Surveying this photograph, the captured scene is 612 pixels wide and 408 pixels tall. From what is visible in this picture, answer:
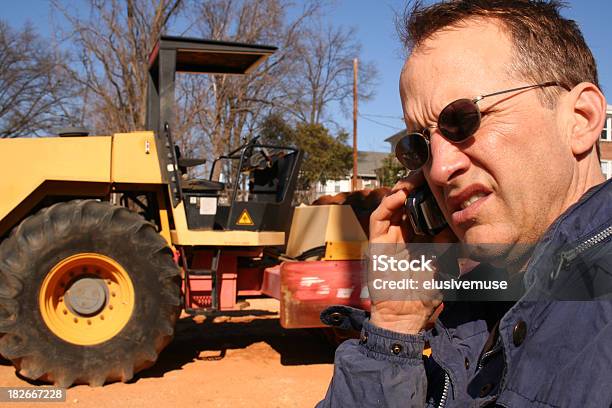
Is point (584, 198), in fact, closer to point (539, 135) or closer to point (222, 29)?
point (539, 135)

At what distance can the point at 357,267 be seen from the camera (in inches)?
221

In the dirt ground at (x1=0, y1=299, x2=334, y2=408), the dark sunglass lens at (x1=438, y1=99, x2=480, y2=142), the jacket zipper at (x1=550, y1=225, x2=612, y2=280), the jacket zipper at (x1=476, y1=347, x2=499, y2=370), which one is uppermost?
the dark sunglass lens at (x1=438, y1=99, x2=480, y2=142)

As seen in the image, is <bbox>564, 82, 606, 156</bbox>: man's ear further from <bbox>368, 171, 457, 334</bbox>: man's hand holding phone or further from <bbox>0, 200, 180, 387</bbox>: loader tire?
<bbox>0, 200, 180, 387</bbox>: loader tire

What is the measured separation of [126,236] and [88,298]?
66cm

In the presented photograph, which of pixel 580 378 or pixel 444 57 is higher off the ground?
pixel 444 57

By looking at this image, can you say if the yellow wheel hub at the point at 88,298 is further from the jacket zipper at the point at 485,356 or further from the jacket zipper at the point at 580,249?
the jacket zipper at the point at 580,249

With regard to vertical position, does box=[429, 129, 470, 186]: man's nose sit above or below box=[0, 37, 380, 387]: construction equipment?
above

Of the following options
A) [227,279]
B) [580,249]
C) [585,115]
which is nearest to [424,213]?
[585,115]

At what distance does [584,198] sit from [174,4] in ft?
60.0

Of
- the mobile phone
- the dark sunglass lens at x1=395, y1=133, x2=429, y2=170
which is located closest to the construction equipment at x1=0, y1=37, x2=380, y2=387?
the mobile phone

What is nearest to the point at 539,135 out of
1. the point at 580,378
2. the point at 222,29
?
the point at 580,378

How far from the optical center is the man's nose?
1.39m

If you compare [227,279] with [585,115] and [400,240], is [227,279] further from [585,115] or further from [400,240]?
[585,115]

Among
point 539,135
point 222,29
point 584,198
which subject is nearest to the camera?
point 584,198
